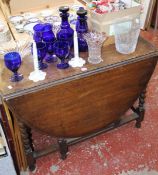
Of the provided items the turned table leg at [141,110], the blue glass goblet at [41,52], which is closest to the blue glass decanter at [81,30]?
the blue glass goblet at [41,52]

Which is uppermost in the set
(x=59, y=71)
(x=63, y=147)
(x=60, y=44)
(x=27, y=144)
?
(x=60, y=44)

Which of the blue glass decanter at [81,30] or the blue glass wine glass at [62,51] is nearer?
the blue glass wine glass at [62,51]

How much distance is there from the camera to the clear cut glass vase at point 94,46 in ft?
4.49

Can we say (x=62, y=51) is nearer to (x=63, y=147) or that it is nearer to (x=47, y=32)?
(x=47, y=32)

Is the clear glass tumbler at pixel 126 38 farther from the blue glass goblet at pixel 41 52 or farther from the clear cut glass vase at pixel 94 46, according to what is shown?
the blue glass goblet at pixel 41 52

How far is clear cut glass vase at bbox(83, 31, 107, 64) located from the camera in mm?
1368

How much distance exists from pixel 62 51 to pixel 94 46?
0.60 feet

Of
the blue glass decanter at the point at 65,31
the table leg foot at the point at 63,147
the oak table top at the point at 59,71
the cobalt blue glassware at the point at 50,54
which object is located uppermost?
the blue glass decanter at the point at 65,31

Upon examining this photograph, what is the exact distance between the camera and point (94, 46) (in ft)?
4.50

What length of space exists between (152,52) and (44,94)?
681 mm

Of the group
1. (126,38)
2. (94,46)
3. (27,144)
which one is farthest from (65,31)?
(27,144)

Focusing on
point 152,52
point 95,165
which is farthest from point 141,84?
point 95,165

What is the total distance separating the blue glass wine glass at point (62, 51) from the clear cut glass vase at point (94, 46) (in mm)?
127

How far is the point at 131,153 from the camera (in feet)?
5.65
